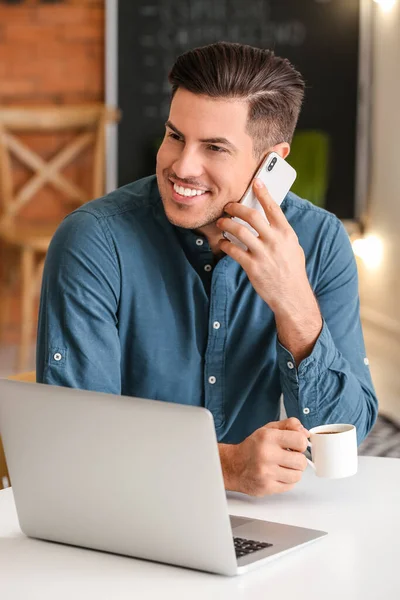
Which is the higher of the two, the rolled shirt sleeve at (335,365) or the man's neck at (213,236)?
the man's neck at (213,236)

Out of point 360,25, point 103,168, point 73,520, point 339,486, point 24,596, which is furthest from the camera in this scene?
point 360,25

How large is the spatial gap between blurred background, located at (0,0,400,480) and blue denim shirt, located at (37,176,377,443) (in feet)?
9.85

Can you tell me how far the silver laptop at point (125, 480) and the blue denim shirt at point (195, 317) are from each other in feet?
1.45

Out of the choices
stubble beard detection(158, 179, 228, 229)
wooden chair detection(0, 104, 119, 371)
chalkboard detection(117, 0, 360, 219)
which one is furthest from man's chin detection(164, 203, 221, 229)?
chalkboard detection(117, 0, 360, 219)

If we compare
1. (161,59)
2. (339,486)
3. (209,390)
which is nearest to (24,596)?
(339,486)

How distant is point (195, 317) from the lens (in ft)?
5.72

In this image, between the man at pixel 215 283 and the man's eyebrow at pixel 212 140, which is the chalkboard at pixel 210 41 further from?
the man's eyebrow at pixel 212 140

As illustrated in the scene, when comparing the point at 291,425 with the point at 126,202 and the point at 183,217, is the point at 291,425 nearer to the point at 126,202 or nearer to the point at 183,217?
the point at 183,217

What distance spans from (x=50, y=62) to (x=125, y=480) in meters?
4.14

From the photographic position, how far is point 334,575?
3.55ft

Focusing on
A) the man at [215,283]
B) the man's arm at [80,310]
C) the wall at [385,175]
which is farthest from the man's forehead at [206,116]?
the wall at [385,175]

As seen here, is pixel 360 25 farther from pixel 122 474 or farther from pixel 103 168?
pixel 122 474

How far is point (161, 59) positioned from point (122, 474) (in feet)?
13.7

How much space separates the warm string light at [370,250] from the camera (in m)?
5.18
